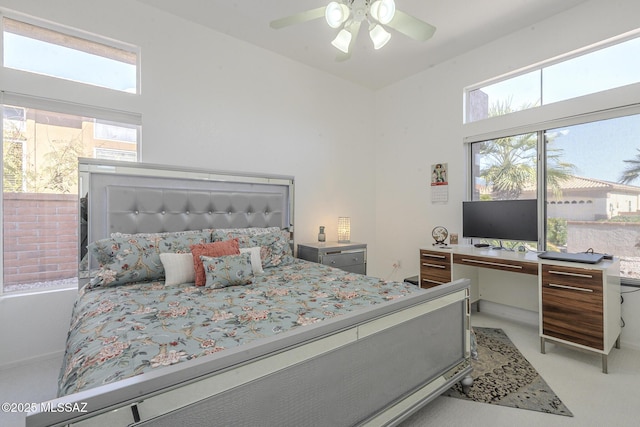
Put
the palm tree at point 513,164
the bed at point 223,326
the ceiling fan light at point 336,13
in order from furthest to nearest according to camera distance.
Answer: the palm tree at point 513,164, the ceiling fan light at point 336,13, the bed at point 223,326

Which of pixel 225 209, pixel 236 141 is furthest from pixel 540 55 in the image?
pixel 225 209

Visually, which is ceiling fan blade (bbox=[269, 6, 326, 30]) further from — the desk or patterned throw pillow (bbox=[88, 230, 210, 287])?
the desk

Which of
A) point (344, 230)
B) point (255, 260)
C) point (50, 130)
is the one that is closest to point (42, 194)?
point (50, 130)

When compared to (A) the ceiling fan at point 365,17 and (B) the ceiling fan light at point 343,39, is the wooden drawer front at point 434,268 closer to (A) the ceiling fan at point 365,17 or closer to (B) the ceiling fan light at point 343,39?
(A) the ceiling fan at point 365,17

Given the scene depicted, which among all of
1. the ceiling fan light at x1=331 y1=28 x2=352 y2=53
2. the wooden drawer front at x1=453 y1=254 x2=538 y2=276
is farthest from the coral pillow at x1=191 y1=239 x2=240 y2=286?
the wooden drawer front at x1=453 y1=254 x2=538 y2=276

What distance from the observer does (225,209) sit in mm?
3178

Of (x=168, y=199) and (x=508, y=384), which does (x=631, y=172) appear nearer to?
(x=508, y=384)

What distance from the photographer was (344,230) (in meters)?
4.12

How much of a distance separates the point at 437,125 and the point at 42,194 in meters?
4.29

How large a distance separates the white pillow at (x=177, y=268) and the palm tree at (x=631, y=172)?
3.82 meters

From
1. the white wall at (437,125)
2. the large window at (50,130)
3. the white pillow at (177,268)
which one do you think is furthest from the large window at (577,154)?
the large window at (50,130)

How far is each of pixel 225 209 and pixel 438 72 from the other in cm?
323

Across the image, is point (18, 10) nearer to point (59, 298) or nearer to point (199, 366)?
point (59, 298)

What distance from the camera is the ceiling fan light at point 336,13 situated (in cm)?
194
